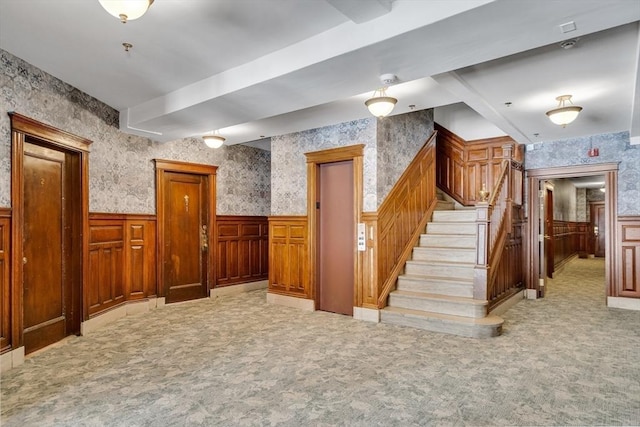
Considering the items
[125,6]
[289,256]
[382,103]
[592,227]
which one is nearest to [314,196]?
[289,256]

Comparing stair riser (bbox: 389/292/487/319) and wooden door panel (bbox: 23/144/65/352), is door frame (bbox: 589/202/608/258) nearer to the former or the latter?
stair riser (bbox: 389/292/487/319)

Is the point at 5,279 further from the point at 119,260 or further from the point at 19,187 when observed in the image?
the point at 119,260

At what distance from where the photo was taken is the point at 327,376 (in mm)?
3219

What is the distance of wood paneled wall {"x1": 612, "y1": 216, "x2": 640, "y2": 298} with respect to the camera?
580 centimetres

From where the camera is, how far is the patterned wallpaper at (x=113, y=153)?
11.3ft

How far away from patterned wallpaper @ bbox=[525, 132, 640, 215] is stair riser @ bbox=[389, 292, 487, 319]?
10.9 feet

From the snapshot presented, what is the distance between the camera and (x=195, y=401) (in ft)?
9.09

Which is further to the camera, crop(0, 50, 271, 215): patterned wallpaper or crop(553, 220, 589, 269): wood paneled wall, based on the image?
crop(553, 220, 589, 269): wood paneled wall

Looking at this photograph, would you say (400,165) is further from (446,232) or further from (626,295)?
(626,295)

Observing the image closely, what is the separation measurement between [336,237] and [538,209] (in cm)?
370

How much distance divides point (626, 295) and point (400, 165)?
4.00 metres

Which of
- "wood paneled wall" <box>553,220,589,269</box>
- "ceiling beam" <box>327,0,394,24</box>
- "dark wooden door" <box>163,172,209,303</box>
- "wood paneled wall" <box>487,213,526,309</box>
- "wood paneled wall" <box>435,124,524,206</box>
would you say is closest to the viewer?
"ceiling beam" <box>327,0,394,24</box>

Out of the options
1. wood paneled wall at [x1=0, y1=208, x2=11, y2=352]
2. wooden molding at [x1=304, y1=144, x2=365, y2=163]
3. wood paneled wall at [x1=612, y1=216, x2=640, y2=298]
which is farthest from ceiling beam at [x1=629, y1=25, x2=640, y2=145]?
wood paneled wall at [x1=0, y1=208, x2=11, y2=352]

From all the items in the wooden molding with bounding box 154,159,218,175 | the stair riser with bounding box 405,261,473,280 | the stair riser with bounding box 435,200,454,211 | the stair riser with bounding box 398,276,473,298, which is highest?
the wooden molding with bounding box 154,159,218,175
